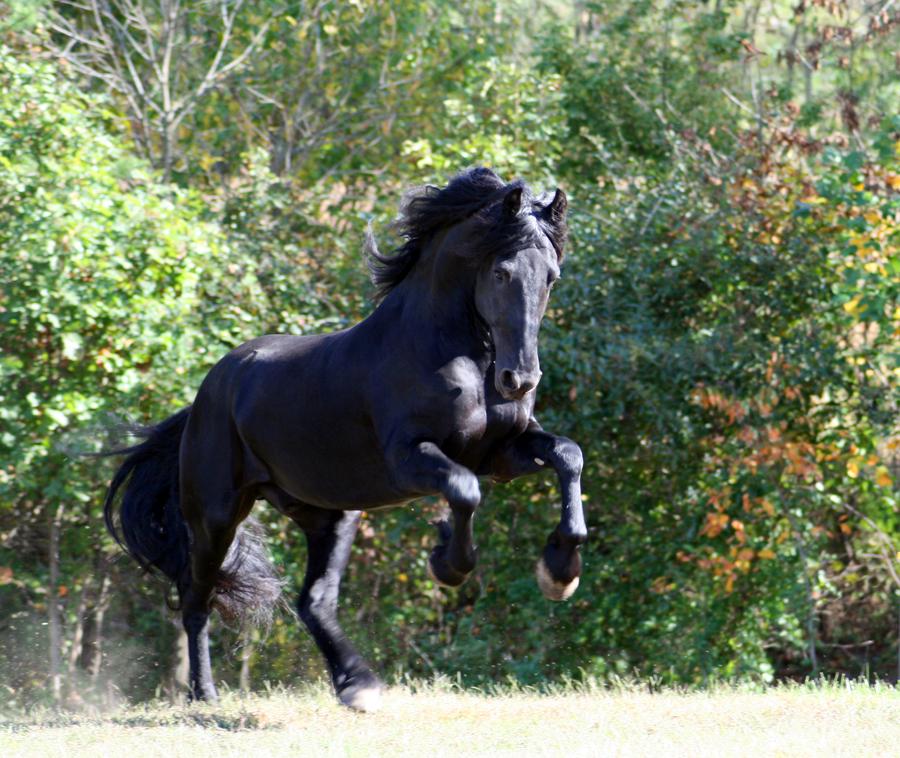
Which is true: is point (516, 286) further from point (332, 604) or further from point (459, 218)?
point (332, 604)

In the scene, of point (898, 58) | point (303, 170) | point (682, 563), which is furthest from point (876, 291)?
point (303, 170)

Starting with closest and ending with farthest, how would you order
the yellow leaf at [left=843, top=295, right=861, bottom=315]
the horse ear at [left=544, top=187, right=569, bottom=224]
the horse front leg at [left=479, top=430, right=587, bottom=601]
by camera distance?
the horse front leg at [left=479, top=430, right=587, bottom=601]
the horse ear at [left=544, top=187, right=569, bottom=224]
the yellow leaf at [left=843, top=295, right=861, bottom=315]

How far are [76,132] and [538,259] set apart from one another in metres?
4.83

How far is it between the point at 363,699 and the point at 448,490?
1.29 m

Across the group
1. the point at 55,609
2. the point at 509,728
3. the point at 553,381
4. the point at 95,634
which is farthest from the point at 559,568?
the point at 95,634

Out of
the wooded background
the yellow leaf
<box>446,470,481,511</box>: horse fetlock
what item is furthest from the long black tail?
the yellow leaf

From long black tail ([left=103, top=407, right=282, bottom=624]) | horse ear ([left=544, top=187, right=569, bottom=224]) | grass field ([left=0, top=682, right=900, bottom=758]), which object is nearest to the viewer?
grass field ([left=0, top=682, right=900, bottom=758])

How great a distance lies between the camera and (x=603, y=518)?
32.3ft

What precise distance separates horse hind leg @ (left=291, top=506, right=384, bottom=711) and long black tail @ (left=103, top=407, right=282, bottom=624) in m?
0.66

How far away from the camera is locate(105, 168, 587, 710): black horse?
15.5ft

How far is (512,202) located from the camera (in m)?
4.73

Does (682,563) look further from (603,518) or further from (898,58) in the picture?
(898,58)

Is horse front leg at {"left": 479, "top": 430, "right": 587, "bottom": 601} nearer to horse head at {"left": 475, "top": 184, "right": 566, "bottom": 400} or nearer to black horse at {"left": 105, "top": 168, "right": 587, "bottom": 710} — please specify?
black horse at {"left": 105, "top": 168, "right": 587, "bottom": 710}

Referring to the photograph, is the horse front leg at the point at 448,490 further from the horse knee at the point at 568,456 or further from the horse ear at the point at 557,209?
the horse ear at the point at 557,209
